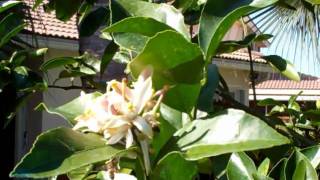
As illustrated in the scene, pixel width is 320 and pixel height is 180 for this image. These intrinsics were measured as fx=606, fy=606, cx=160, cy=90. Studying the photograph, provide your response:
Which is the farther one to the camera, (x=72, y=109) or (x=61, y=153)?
(x=72, y=109)

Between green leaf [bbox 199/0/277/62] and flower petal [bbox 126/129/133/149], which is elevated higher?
green leaf [bbox 199/0/277/62]

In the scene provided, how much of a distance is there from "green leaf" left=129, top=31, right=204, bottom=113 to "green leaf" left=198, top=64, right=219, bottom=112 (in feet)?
0.25

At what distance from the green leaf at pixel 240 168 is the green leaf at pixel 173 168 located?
0.39ft

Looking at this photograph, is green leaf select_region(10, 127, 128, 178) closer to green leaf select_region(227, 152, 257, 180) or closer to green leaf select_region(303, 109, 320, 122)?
green leaf select_region(227, 152, 257, 180)

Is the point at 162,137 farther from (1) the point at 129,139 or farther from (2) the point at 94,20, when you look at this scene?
(2) the point at 94,20

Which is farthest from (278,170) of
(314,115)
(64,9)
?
(64,9)

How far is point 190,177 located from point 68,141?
17cm

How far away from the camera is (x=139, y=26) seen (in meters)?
0.84

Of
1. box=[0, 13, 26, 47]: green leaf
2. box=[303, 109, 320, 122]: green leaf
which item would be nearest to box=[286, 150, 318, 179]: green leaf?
box=[303, 109, 320, 122]: green leaf

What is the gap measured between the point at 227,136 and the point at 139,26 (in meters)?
0.21

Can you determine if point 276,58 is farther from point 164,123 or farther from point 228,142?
point 228,142

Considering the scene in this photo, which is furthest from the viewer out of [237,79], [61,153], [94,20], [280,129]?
[237,79]

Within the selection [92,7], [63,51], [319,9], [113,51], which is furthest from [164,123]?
[63,51]

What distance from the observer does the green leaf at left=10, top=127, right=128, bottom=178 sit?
0.69m
